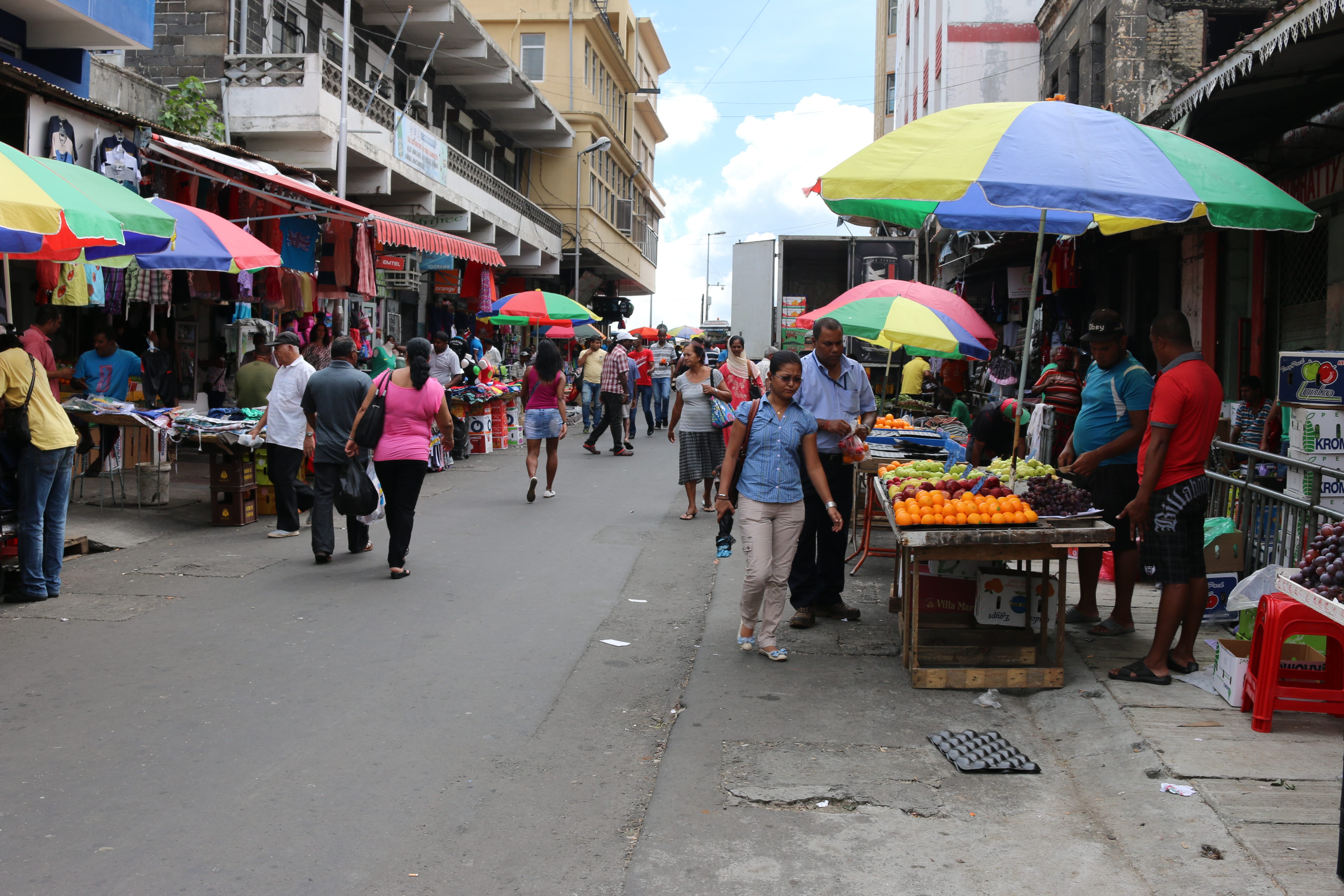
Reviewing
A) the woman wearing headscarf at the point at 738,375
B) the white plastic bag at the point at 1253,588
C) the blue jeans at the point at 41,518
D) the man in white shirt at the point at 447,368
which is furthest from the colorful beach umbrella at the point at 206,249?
the white plastic bag at the point at 1253,588

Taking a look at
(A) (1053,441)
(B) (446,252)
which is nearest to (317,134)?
(B) (446,252)

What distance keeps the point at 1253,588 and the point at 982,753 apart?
81.5 inches

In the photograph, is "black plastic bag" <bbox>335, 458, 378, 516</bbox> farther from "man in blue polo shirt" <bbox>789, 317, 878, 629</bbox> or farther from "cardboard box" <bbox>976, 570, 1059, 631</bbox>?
"cardboard box" <bbox>976, 570, 1059, 631</bbox>

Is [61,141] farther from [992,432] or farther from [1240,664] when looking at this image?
[1240,664]

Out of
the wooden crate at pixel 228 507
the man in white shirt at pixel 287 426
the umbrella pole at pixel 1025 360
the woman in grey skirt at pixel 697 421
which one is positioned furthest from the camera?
the woman in grey skirt at pixel 697 421

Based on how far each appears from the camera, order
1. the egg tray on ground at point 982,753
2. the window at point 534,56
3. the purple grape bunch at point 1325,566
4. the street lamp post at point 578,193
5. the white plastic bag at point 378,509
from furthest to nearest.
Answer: the window at point 534,56 → the street lamp post at point 578,193 → the white plastic bag at point 378,509 → the egg tray on ground at point 982,753 → the purple grape bunch at point 1325,566

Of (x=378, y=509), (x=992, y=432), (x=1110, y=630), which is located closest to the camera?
(x=1110, y=630)

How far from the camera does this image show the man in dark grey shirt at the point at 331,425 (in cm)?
934

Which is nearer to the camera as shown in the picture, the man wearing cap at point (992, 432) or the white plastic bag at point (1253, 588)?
the white plastic bag at point (1253, 588)

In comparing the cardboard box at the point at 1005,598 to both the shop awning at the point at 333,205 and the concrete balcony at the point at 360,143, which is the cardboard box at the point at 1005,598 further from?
the concrete balcony at the point at 360,143

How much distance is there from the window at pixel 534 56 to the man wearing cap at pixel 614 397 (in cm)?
2696

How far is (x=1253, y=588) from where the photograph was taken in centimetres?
599

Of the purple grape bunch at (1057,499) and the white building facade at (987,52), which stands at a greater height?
the white building facade at (987,52)

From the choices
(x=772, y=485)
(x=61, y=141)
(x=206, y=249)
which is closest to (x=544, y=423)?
(x=206, y=249)
